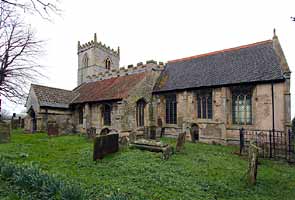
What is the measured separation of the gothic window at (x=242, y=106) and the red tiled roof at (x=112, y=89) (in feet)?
28.6

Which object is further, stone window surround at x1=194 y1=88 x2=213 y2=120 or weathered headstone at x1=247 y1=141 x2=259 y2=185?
stone window surround at x1=194 y1=88 x2=213 y2=120

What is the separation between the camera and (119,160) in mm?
9055

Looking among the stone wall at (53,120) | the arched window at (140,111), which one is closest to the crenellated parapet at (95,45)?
the stone wall at (53,120)

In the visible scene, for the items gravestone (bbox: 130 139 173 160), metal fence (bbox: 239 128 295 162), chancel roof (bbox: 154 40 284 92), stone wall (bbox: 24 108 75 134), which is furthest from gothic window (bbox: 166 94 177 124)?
stone wall (bbox: 24 108 75 134)

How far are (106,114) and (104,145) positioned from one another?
10.2m

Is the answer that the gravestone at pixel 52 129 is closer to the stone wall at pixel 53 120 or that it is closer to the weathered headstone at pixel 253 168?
the stone wall at pixel 53 120

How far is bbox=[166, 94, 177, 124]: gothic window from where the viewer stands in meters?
18.8

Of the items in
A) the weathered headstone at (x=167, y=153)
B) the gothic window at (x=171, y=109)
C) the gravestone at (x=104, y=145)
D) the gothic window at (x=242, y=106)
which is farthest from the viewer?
the gothic window at (x=171, y=109)

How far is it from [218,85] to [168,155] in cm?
840

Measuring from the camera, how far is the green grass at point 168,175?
5863 millimetres

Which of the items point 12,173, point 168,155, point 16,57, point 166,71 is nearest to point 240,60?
point 166,71

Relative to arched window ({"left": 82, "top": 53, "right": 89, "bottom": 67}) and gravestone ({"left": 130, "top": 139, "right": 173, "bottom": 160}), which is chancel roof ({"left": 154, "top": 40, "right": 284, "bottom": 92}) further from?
arched window ({"left": 82, "top": 53, "right": 89, "bottom": 67})

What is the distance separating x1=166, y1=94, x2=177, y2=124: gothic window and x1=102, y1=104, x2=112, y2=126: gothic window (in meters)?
5.66

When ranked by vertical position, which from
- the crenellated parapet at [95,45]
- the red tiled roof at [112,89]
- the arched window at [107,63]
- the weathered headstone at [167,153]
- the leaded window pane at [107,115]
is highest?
the crenellated parapet at [95,45]
